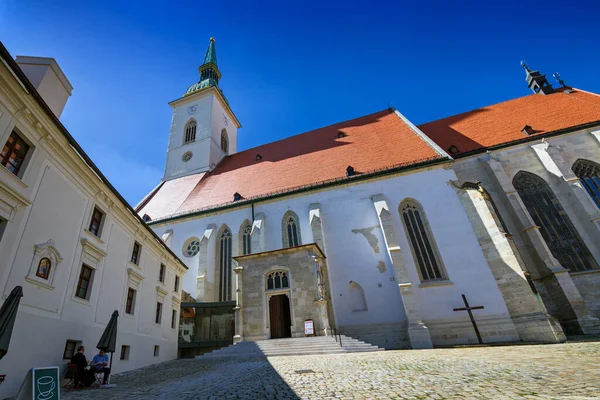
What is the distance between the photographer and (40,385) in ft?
13.9

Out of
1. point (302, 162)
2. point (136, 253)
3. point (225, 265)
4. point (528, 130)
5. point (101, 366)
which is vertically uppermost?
point (302, 162)

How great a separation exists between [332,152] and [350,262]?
924cm

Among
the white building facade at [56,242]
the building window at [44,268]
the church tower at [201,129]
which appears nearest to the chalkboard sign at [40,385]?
the white building facade at [56,242]

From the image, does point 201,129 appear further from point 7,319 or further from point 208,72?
point 7,319

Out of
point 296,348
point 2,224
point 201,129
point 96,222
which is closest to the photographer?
point 2,224

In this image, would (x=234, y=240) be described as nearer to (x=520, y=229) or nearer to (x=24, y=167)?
(x=24, y=167)

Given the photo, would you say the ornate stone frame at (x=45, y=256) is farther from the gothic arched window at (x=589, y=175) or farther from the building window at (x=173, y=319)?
the gothic arched window at (x=589, y=175)

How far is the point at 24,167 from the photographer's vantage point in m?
6.86

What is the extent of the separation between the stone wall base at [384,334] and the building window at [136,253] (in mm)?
10465

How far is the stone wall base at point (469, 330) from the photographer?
12977 mm

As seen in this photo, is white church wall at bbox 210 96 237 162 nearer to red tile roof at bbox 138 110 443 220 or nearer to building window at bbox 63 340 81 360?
red tile roof at bbox 138 110 443 220

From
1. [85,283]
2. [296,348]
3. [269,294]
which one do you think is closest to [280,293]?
[269,294]

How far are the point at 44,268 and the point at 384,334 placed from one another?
44.8ft

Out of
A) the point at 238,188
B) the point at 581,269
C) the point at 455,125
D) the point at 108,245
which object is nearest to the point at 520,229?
the point at 581,269
